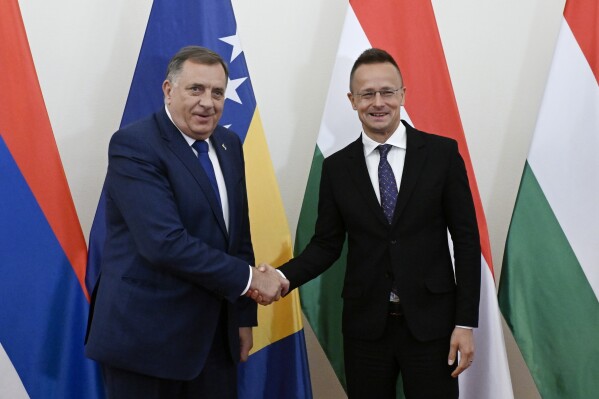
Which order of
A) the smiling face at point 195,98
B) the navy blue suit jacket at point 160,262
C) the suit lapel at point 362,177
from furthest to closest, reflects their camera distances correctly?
the suit lapel at point 362,177 < the smiling face at point 195,98 < the navy blue suit jacket at point 160,262

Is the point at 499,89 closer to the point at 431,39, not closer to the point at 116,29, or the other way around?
the point at 431,39

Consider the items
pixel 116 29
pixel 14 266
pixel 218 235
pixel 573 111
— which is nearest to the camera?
pixel 218 235

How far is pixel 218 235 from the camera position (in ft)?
5.66

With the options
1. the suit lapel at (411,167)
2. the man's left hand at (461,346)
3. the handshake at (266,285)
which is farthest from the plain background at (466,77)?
the man's left hand at (461,346)

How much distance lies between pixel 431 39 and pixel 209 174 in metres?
1.08

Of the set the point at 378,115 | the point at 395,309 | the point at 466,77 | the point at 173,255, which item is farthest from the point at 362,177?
the point at 466,77

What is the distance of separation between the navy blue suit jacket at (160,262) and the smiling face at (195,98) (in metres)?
0.04

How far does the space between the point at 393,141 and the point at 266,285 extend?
567mm

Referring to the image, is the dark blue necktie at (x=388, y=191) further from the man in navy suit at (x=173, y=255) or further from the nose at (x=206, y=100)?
the nose at (x=206, y=100)

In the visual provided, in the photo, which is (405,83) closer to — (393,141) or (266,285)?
(393,141)

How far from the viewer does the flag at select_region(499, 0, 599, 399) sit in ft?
7.23

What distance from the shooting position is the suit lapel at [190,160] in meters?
1.68

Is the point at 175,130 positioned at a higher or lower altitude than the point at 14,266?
higher

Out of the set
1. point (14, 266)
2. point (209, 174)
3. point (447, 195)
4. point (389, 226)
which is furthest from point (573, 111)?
point (14, 266)
